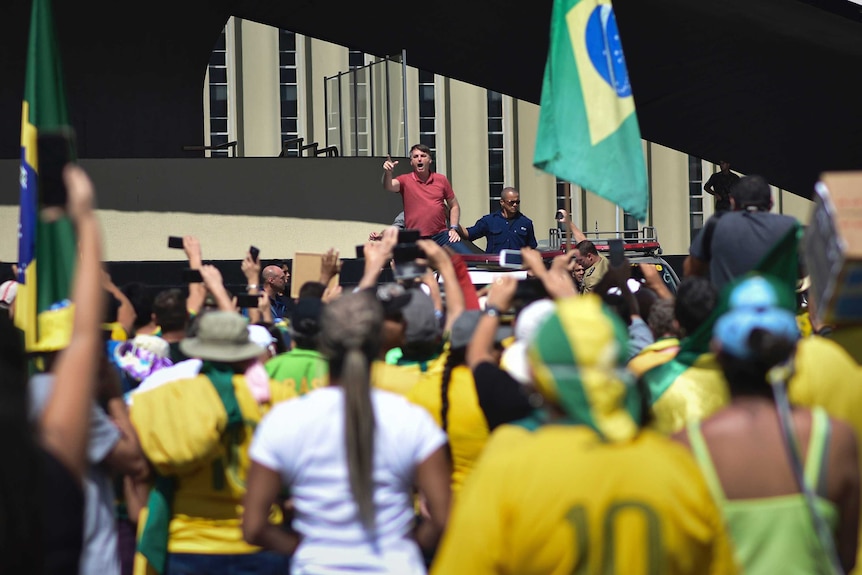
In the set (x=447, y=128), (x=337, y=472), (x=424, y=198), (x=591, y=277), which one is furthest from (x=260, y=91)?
(x=337, y=472)

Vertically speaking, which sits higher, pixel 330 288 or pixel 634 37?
pixel 634 37

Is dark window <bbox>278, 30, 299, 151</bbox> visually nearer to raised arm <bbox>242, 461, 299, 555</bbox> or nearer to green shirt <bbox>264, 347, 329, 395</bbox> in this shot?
green shirt <bbox>264, 347, 329, 395</bbox>

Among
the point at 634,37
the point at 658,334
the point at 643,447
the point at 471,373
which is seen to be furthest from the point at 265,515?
the point at 634,37

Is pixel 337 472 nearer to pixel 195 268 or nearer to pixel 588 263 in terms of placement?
pixel 195 268

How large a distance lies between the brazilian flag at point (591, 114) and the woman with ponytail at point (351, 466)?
351 cm

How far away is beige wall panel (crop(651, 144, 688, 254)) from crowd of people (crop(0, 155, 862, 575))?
34258mm

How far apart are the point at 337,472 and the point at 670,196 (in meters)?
37.2

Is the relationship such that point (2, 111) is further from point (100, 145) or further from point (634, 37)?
point (634, 37)

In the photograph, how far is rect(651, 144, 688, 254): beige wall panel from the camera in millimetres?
39719

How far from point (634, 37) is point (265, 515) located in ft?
41.5

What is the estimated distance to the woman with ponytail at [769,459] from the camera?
11.2 feet

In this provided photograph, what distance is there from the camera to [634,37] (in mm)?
15711

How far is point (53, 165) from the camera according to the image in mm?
3637

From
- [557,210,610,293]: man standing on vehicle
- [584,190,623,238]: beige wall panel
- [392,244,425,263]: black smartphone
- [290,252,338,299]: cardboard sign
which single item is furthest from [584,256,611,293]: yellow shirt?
[584,190,623,238]: beige wall panel
